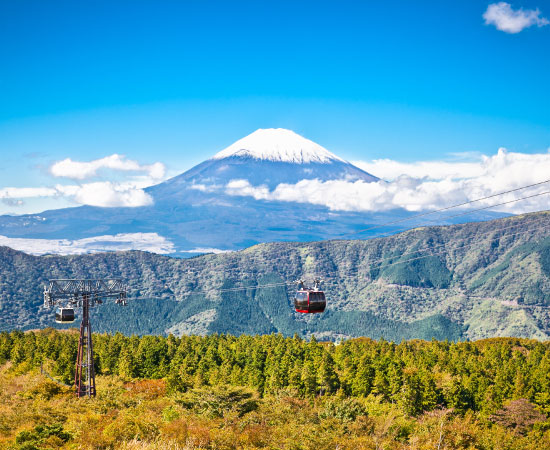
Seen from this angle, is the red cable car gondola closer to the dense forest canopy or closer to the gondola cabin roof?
the gondola cabin roof

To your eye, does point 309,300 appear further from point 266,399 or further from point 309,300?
point 266,399

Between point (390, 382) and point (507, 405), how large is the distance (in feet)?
70.9

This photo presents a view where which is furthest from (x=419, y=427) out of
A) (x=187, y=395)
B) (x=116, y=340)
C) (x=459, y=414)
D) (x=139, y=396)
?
(x=116, y=340)

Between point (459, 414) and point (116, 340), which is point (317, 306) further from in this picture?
point (116, 340)

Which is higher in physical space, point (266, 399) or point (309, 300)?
point (309, 300)

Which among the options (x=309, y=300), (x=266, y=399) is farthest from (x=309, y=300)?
(x=266, y=399)

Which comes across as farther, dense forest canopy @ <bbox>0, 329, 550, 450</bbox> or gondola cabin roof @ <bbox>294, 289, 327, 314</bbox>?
gondola cabin roof @ <bbox>294, 289, 327, 314</bbox>

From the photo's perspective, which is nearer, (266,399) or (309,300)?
(309,300)

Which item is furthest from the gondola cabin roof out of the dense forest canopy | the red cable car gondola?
the dense forest canopy

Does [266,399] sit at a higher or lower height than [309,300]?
lower

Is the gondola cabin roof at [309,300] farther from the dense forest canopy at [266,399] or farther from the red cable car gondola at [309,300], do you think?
the dense forest canopy at [266,399]

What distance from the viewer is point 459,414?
99.2 m

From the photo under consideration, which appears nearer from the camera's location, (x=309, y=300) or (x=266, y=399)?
(x=309, y=300)

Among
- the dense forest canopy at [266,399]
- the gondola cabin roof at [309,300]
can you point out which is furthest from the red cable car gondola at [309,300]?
the dense forest canopy at [266,399]
